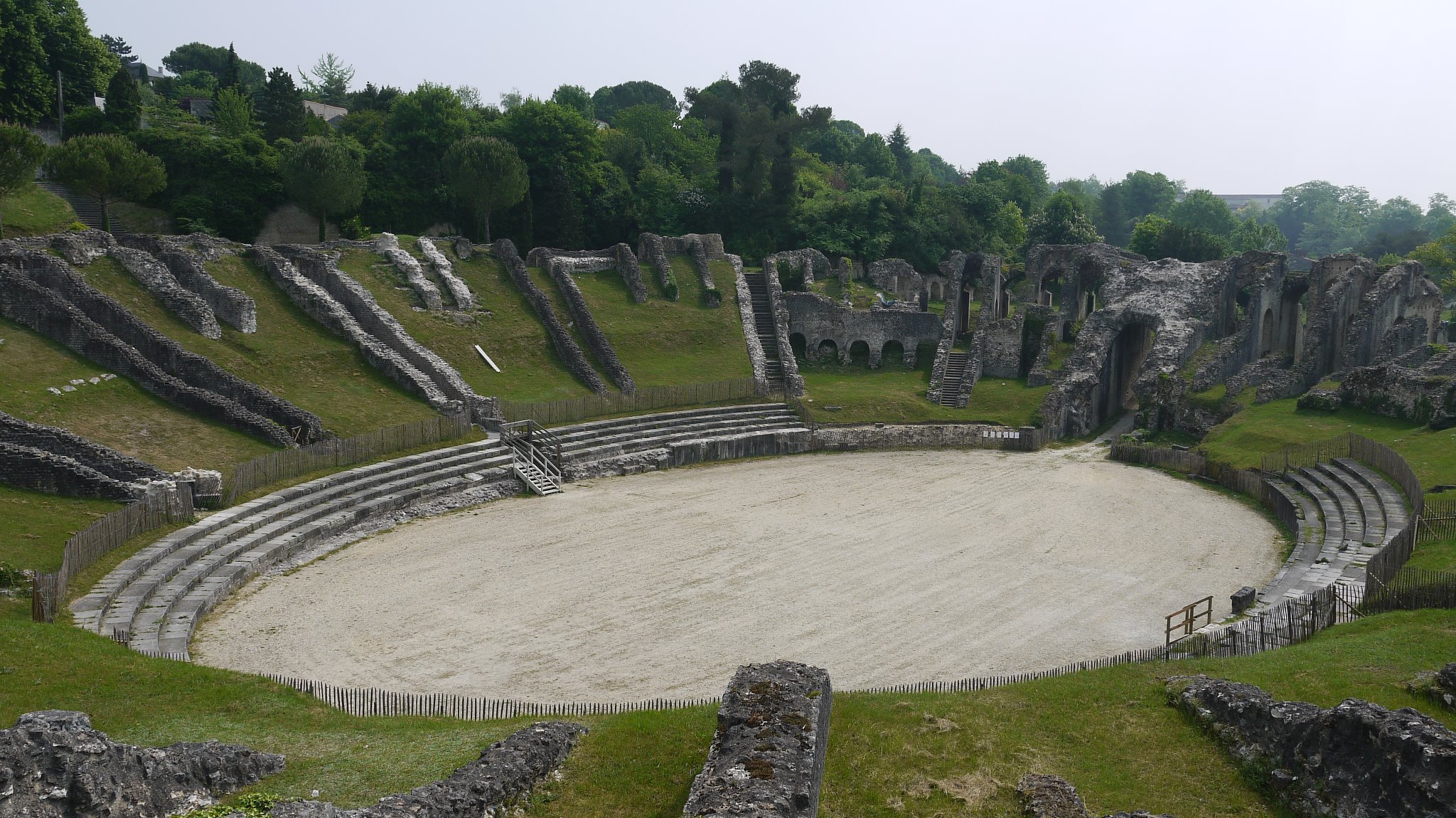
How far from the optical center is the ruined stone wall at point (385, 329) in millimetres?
39281

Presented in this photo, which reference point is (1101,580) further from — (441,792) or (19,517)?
(19,517)

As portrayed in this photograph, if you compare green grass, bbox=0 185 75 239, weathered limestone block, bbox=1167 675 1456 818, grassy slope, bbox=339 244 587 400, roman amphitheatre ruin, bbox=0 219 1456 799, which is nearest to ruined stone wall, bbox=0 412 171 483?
roman amphitheatre ruin, bbox=0 219 1456 799

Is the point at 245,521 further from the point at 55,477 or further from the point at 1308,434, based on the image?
the point at 1308,434

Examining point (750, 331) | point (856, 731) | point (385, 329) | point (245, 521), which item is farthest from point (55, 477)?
point (750, 331)

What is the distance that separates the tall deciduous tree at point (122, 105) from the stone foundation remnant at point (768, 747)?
51.3 metres

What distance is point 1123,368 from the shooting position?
51.9 meters

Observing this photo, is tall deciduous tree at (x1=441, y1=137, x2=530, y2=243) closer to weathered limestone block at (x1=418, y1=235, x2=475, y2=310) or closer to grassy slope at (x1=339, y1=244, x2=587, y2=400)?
weathered limestone block at (x1=418, y1=235, x2=475, y2=310)

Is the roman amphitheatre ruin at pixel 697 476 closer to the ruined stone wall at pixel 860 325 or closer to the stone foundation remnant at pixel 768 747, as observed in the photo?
the ruined stone wall at pixel 860 325

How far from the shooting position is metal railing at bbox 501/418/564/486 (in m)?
36.6

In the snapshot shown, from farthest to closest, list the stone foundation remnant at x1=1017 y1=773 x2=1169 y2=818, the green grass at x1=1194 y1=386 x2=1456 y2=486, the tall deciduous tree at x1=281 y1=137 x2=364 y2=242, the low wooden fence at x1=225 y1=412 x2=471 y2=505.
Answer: the tall deciduous tree at x1=281 y1=137 x2=364 y2=242 → the green grass at x1=1194 y1=386 x2=1456 y2=486 → the low wooden fence at x1=225 y1=412 x2=471 y2=505 → the stone foundation remnant at x1=1017 y1=773 x2=1169 y2=818

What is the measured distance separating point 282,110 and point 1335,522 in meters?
55.1

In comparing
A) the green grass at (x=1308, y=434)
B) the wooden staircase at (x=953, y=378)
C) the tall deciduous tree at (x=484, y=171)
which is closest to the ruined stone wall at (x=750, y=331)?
the wooden staircase at (x=953, y=378)

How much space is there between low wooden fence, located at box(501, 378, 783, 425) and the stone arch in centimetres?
965

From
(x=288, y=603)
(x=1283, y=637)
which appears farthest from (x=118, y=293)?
(x=1283, y=637)
